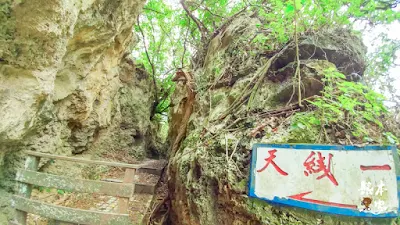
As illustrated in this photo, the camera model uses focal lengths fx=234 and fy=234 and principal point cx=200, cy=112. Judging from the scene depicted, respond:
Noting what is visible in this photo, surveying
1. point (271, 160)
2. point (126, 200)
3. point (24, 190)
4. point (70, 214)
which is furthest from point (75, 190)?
point (271, 160)

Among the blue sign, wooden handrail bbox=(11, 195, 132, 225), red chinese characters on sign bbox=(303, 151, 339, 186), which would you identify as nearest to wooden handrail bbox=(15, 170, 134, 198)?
wooden handrail bbox=(11, 195, 132, 225)

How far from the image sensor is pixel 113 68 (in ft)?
21.2

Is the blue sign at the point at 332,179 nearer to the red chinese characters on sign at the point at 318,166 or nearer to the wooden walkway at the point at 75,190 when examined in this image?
the red chinese characters on sign at the point at 318,166

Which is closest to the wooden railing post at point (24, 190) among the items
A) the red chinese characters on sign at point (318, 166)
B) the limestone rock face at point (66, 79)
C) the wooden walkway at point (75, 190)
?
the wooden walkway at point (75, 190)

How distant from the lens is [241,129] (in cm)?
285

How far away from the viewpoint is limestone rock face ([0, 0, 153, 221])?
8.71 feet

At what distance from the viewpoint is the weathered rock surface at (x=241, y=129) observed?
2271 mm

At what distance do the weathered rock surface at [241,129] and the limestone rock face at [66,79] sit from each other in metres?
2.14

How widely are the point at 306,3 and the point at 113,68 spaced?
203 inches

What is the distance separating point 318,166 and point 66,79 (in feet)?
15.1

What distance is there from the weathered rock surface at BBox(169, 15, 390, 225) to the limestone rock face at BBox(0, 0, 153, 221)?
214 cm

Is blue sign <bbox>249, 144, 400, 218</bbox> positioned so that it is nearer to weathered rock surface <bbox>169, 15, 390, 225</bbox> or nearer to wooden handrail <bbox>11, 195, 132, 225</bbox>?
weathered rock surface <bbox>169, 15, 390, 225</bbox>

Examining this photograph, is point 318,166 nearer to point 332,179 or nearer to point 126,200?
point 332,179

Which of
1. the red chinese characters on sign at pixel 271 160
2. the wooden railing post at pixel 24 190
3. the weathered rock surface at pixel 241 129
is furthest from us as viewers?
the wooden railing post at pixel 24 190
